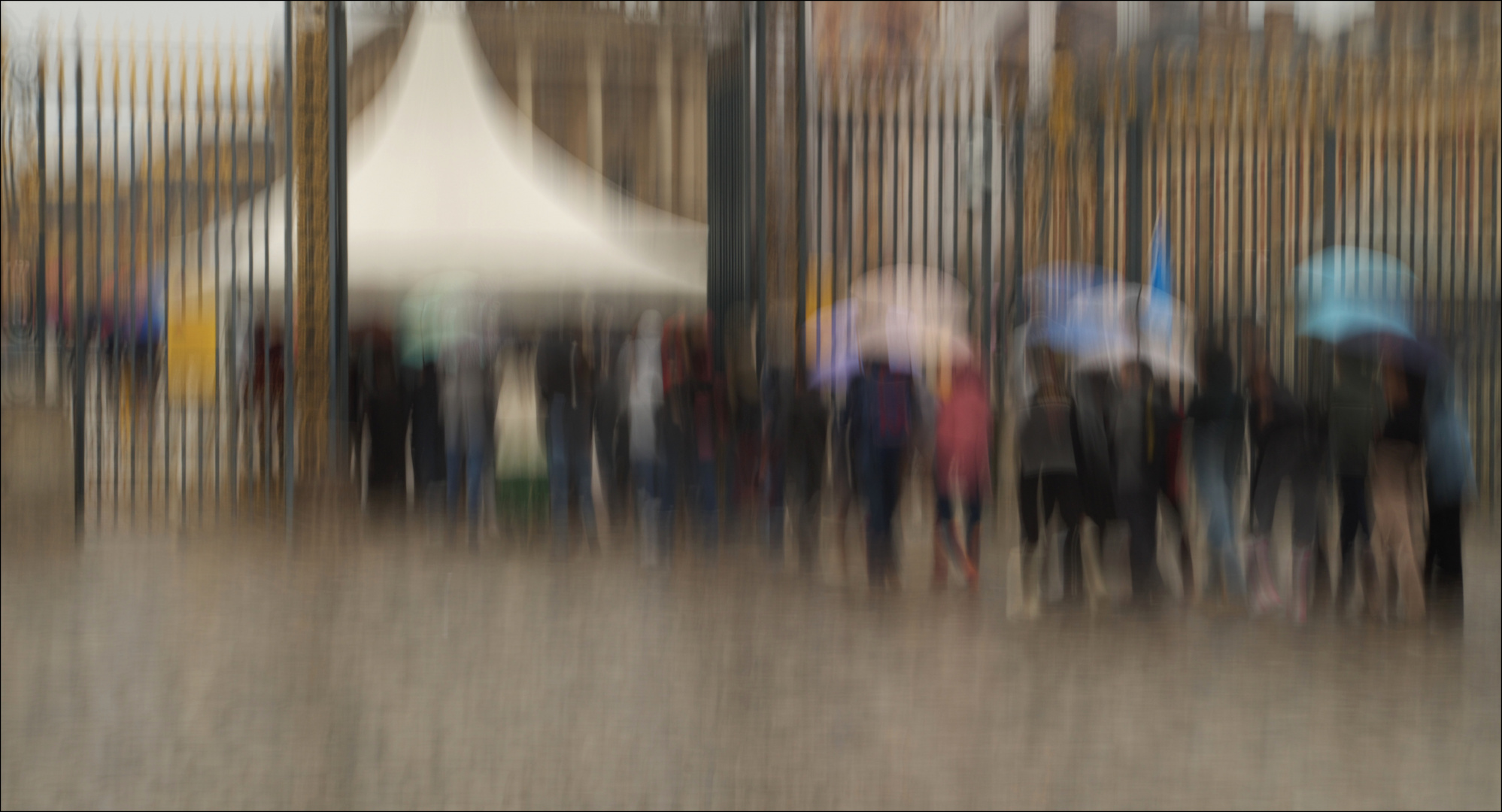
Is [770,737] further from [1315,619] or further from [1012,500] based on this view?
[1012,500]

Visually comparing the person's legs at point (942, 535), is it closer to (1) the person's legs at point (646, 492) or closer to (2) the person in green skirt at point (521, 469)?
(1) the person's legs at point (646, 492)

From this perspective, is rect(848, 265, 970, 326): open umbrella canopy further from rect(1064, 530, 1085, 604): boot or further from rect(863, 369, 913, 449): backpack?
rect(1064, 530, 1085, 604): boot

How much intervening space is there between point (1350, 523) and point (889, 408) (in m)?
2.80

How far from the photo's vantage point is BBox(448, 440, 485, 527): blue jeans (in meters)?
11.8

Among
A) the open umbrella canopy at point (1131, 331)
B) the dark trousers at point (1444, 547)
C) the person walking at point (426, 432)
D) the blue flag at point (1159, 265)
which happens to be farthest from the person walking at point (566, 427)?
the blue flag at point (1159, 265)

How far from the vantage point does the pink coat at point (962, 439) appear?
9609 millimetres

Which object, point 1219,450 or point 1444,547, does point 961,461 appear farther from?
point 1444,547

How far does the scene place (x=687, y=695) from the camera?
662 centimetres

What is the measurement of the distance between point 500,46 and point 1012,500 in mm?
30922

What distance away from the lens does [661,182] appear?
42.2m

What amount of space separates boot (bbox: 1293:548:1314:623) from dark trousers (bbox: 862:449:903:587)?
7.67 ft

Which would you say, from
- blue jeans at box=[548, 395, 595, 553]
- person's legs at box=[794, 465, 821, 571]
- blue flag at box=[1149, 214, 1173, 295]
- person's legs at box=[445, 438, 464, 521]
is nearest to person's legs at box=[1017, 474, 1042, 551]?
person's legs at box=[794, 465, 821, 571]

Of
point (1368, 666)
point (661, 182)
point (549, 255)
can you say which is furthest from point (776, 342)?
point (661, 182)

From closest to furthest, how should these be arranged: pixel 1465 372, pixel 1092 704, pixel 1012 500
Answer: pixel 1092 704 → pixel 1465 372 → pixel 1012 500
